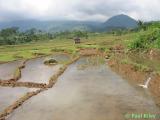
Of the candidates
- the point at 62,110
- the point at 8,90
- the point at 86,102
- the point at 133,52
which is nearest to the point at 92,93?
the point at 86,102

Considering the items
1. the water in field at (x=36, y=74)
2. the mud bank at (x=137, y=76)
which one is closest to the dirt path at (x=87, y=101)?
the mud bank at (x=137, y=76)

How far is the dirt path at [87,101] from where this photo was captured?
885 inches

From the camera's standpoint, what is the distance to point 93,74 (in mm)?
40500

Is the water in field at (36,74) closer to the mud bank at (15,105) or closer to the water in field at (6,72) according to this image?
the water in field at (6,72)

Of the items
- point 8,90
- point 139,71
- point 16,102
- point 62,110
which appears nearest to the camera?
point 62,110

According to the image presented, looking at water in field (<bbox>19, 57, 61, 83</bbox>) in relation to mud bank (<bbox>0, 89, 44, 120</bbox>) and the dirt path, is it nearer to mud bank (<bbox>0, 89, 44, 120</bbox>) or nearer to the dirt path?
the dirt path

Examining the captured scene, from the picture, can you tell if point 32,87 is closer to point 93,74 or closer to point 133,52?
point 93,74

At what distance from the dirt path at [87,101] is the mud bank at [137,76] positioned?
0.86m

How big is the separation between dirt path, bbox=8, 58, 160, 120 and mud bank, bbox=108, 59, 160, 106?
86 cm

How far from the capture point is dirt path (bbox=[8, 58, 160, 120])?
22.5m

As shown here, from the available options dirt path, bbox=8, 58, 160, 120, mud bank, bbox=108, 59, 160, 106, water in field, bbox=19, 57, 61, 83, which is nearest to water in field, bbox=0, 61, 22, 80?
water in field, bbox=19, 57, 61, 83

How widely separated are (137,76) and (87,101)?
11.2m

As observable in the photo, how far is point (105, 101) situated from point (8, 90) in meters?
11.7

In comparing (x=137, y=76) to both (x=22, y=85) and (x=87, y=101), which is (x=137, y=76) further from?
(x=22, y=85)
